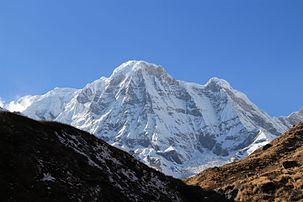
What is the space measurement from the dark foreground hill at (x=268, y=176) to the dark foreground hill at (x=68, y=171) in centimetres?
429

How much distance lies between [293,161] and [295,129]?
95.1 feet

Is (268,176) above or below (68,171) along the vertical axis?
above

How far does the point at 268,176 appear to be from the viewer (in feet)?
196

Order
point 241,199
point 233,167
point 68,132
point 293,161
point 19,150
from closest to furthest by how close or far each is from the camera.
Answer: point 19,150, point 68,132, point 241,199, point 293,161, point 233,167

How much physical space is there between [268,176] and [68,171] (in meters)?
27.3

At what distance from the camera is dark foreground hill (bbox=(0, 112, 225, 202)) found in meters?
34.6

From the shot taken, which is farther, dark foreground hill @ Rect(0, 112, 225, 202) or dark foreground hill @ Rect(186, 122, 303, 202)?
dark foreground hill @ Rect(186, 122, 303, 202)

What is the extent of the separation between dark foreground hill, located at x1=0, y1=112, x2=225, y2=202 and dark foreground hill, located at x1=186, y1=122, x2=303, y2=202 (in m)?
4.29

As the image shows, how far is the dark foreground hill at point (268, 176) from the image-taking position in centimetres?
5303

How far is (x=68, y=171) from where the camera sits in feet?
129

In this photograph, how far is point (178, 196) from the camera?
4966 centimetres

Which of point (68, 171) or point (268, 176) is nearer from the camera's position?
point (68, 171)

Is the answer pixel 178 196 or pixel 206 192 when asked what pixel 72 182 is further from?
pixel 206 192

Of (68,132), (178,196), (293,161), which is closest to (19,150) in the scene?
(68,132)
